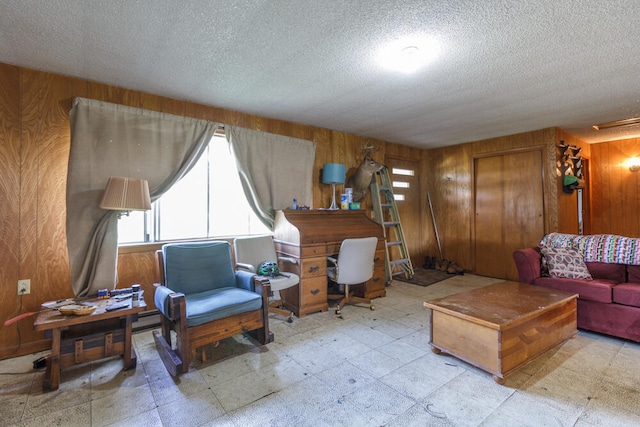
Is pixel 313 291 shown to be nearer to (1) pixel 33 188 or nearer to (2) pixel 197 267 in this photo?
(2) pixel 197 267

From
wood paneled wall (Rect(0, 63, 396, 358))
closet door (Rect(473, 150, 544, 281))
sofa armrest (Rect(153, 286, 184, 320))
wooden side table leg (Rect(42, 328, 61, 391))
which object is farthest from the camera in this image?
closet door (Rect(473, 150, 544, 281))

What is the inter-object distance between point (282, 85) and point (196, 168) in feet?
4.50

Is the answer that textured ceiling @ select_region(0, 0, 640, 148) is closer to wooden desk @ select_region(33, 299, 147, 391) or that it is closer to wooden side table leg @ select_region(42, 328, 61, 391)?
wooden desk @ select_region(33, 299, 147, 391)

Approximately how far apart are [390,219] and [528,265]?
2.33m

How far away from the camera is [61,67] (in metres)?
2.34

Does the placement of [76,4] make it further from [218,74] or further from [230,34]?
[218,74]

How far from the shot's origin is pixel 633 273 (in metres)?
2.75

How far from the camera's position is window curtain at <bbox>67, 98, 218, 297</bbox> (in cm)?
247

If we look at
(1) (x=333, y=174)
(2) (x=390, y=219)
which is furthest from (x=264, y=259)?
(2) (x=390, y=219)

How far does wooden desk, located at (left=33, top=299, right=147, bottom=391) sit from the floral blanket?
409 centimetres

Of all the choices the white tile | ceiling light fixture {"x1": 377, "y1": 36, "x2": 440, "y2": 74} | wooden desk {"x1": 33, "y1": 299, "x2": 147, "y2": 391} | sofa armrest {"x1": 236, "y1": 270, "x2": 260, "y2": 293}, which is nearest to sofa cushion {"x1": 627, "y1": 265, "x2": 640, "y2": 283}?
ceiling light fixture {"x1": 377, "y1": 36, "x2": 440, "y2": 74}

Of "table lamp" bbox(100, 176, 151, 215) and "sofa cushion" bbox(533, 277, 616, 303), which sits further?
"sofa cushion" bbox(533, 277, 616, 303)

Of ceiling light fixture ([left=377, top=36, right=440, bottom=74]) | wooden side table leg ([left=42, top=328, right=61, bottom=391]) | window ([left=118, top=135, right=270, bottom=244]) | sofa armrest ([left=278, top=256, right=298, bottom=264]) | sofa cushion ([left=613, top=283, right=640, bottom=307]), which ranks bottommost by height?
wooden side table leg ([left=42, top=328, right=61, bottom=391])

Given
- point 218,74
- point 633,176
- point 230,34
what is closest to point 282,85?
point 218,74
